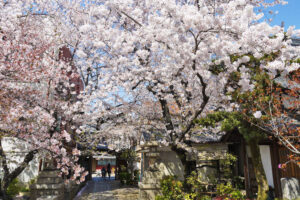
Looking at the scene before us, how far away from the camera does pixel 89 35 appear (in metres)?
10.7

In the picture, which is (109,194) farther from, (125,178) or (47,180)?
(47,180)

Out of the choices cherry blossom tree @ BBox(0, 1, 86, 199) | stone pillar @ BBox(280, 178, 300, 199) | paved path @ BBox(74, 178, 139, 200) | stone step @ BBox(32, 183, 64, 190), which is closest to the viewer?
cherry blossom tree @ BBox(0, 1, 86, 199)

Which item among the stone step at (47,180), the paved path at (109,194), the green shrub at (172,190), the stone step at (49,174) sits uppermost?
the stone step at (49,174)

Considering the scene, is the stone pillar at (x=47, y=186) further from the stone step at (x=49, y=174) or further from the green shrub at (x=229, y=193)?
the green shrub at (x=229, y=193)

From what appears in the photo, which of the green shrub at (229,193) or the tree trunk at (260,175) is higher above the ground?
the tree trunk at (260,175)

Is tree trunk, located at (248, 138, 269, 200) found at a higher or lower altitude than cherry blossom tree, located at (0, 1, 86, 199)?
lower

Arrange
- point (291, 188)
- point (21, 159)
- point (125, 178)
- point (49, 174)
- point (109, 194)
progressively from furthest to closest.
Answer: point (125, 178), point (109, 194), point (21, 159), point (49, 174), point (291, 188)

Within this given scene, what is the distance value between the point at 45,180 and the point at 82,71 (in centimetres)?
686

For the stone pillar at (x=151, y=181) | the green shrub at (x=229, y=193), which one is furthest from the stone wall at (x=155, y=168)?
the green shrub at (x=229, y=193)

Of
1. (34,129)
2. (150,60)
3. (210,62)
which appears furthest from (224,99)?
(34,129)

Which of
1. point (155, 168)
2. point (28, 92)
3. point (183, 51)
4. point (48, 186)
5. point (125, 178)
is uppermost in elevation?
point (183, 51)

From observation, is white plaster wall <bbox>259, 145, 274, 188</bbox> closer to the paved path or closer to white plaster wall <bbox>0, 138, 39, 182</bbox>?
the paved path

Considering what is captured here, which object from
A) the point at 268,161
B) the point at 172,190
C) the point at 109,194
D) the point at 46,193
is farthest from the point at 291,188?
the point at 109,194

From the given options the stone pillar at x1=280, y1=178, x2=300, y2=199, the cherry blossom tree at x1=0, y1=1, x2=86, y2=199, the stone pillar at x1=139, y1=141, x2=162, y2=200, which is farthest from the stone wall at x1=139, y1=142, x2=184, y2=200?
the stone pillar at x1=280, y1=178, x2=300, y2=199
